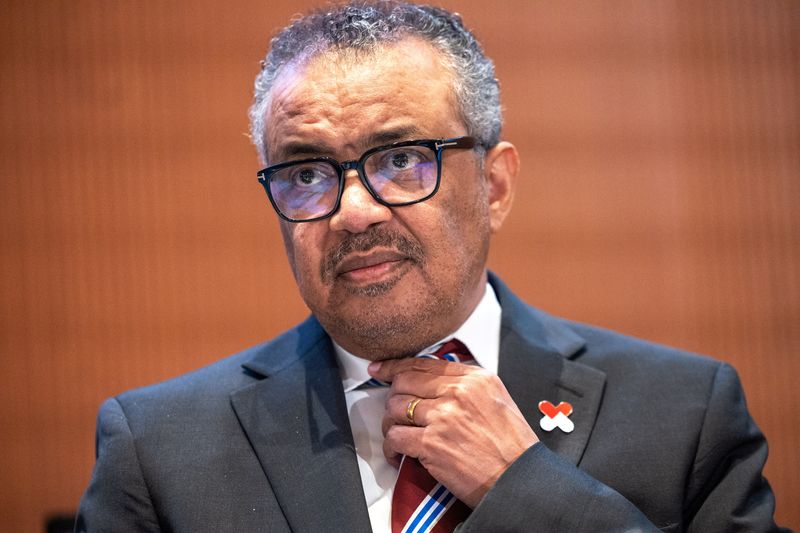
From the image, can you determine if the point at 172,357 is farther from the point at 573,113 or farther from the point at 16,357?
the point at 573,113

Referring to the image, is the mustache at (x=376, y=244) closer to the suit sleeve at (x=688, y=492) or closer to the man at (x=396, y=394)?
the man at (x=396, y=394)

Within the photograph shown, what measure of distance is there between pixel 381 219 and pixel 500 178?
442 millimetres

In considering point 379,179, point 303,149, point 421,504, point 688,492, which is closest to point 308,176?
point 303,149

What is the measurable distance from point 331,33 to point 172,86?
129cm

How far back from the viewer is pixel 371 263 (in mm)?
1698

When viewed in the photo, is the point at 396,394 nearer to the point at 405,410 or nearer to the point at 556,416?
the point at 405,410

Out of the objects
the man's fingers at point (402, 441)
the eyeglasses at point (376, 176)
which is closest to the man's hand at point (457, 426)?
the man's fingers at point (402, 441)

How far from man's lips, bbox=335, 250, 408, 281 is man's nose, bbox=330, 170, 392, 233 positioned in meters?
0.05

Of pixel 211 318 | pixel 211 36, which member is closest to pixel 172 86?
pixel 211 36

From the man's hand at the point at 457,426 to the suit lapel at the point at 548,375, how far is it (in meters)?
0.15

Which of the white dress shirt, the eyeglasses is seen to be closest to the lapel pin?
the white dress shirt

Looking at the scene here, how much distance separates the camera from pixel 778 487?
287 centimetres

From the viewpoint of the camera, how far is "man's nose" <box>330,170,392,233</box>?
65.8 inches

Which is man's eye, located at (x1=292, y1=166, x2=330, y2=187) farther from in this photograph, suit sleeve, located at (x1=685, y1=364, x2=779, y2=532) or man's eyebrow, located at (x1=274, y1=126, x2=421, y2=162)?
suit sleeve, located at (x1=685, y1=364, x2=779, y2=532)
